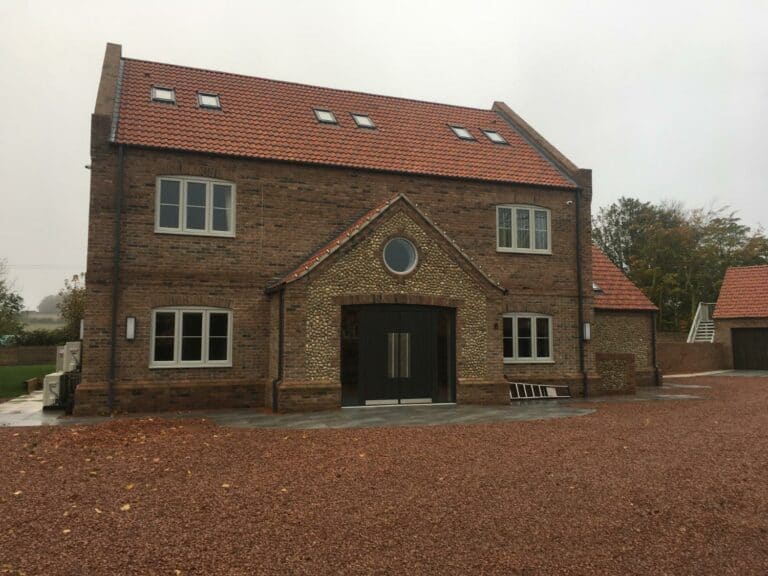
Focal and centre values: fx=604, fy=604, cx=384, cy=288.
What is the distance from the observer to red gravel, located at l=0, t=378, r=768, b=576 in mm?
5188

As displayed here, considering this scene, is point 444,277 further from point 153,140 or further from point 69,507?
point 69,507

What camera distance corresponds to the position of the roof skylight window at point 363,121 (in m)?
19.8

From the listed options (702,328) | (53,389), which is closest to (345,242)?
(53,389)

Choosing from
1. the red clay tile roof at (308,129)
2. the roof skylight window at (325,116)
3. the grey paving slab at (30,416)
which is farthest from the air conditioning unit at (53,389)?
the roof skylight window at (325,116)

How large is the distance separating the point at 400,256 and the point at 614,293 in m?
11.1

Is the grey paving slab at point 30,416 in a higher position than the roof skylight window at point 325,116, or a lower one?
lower

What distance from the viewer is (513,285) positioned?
18.6 m

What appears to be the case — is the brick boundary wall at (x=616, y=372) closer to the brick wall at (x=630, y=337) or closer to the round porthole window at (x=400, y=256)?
the brick wall at (x=630, y=337)

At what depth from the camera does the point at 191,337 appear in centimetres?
1557

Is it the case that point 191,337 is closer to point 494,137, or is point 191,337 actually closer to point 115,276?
point 115,276

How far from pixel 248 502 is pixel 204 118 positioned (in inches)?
527

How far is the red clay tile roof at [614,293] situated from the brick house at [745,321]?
1292 cm

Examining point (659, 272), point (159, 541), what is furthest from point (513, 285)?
point (659, 272)

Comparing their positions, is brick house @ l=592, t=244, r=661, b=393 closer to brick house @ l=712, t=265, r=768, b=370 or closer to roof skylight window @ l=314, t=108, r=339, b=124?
roof skylight window @ l=314, t=108, r=339, b=124
